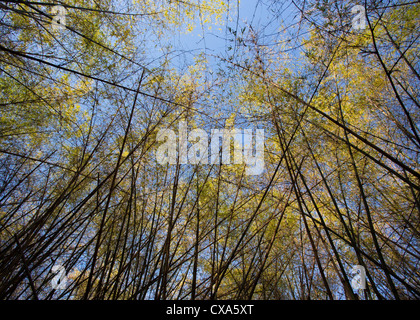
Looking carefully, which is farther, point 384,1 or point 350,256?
point 350,256

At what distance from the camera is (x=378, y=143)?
325cm

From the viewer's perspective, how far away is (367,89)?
3178mm

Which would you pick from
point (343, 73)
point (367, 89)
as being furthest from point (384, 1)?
point (367, 89)

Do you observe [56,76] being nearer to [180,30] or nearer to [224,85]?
[180,30]

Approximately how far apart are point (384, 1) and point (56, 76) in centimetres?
418
